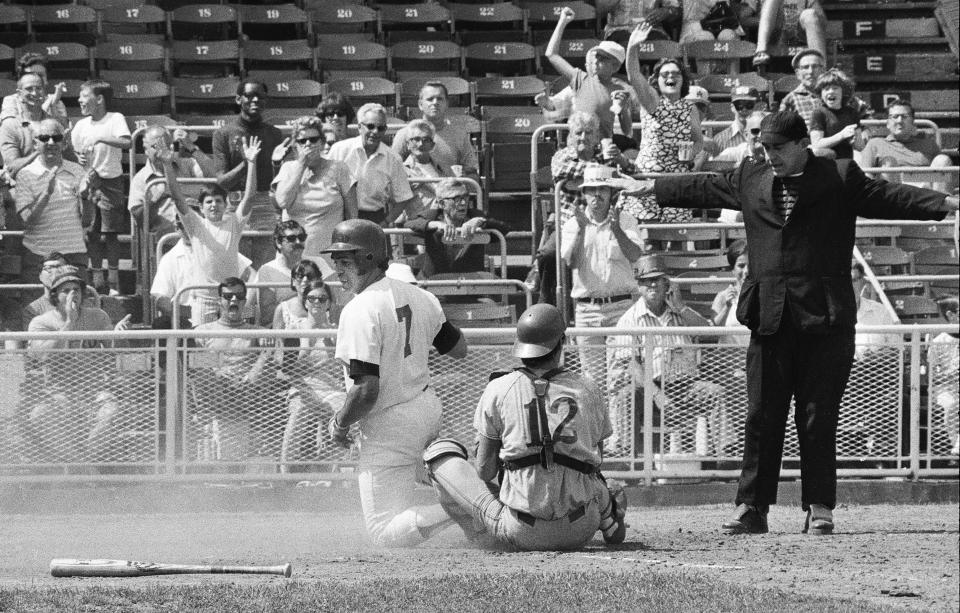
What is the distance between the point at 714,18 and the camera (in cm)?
1858

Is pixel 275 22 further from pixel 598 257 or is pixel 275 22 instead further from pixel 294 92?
pixel 598 257

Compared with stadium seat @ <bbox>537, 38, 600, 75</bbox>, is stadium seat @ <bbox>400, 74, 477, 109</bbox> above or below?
below

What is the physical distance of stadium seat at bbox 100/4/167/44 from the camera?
18.7 m

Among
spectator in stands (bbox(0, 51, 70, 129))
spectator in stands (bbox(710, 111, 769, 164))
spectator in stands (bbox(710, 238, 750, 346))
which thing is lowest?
spectator in stands (bbox(710, 238, 750, 346))

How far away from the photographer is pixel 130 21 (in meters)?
18.9

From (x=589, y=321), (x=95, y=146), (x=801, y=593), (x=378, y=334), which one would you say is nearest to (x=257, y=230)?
(x=95, y=146)

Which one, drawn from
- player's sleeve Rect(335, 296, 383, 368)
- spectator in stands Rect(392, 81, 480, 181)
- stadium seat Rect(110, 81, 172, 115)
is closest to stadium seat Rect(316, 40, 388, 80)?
stadium seat Rect(110, 81, 172, 115)

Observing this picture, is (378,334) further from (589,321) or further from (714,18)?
(714,18)

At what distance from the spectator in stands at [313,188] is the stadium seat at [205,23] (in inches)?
278

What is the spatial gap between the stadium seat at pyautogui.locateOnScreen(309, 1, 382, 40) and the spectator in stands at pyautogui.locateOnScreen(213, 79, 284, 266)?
585 centimetres

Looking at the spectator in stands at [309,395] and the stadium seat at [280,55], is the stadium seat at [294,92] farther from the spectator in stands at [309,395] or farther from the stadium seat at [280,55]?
the spectator in stands at [309,395]

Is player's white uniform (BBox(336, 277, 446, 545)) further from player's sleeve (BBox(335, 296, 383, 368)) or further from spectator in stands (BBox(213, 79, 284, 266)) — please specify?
spectator in stands (BBox(213, 79, 284, 266))

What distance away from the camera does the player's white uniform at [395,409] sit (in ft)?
26.1

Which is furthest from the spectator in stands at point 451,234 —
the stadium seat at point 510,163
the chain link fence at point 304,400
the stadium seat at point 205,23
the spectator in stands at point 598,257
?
the stadium seat at point 205,23
